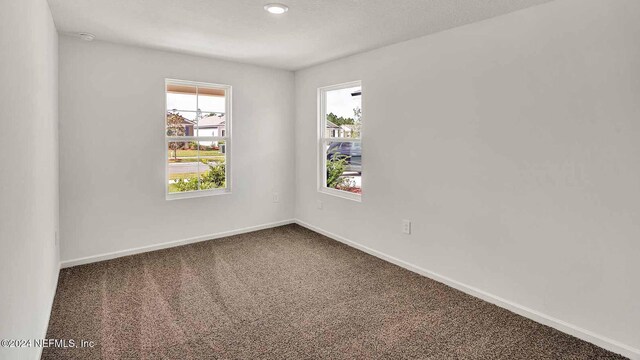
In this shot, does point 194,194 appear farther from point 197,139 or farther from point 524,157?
point 524,157

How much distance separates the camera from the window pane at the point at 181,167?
4195 mm

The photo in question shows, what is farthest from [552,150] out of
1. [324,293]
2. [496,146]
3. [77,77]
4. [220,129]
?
[77,77]

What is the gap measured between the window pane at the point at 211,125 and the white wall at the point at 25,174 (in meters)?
1.76

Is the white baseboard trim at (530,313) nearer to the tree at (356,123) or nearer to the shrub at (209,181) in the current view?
the tree at (356,123)

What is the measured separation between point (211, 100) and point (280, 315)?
2894mm

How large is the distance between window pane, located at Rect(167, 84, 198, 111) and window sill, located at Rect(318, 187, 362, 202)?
191 centimetres

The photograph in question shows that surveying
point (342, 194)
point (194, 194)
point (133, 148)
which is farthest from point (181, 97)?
point (342, 194)

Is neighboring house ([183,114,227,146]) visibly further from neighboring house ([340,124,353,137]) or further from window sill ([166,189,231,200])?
neighboring house ([340,124,353,137])

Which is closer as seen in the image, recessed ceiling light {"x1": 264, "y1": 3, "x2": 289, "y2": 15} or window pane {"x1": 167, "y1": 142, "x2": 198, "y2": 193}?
recessed ceiling light {"x1": 264, "y1": 3, "x2": 289, "y2": 15}

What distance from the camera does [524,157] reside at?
2.58m

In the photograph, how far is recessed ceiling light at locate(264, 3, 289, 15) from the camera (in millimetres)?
2566

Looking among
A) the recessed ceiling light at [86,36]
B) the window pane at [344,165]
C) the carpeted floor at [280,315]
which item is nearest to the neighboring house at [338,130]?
the window pane at [344,165]

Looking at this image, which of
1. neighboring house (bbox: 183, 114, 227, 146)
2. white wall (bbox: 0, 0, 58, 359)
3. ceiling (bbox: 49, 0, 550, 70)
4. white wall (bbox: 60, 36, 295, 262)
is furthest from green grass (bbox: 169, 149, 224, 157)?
white wall (bbox: 0, 0, 58, 359)

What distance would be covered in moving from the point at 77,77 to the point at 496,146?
3871 mm
